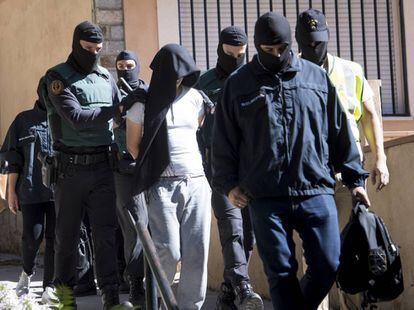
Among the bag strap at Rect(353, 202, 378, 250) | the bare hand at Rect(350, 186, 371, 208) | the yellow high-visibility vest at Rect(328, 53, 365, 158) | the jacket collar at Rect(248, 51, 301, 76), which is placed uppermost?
the jacket collar at Rect(248, 51, 301, 76)

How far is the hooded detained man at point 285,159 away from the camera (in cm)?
567

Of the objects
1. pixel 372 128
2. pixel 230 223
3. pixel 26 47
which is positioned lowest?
pixel 230 223

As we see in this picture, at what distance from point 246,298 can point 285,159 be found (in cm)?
174

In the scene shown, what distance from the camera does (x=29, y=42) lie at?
557 inches

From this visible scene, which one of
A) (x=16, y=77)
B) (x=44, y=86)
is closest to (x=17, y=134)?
(x=44, y=86)

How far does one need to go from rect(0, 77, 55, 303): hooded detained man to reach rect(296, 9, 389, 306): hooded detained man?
3098 millimetres

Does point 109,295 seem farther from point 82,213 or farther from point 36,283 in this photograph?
point 36,283

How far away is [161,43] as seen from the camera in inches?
454

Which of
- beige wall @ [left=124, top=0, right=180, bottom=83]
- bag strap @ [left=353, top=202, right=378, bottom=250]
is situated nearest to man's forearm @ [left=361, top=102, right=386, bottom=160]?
bag strap @ [left=353, top=202, right=378, bottom=250]

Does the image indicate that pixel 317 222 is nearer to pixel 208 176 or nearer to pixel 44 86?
pixel 208 176

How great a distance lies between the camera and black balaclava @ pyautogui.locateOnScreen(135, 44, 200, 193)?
6.71 meters

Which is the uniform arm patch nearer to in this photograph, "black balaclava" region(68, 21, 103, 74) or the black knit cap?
"black balaclava" region(68, 21, 103, 74)

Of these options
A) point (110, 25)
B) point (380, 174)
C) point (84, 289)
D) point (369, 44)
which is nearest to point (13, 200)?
point (84, 289)

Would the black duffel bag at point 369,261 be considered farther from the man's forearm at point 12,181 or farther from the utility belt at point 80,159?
the man's forearm at point 12,181
